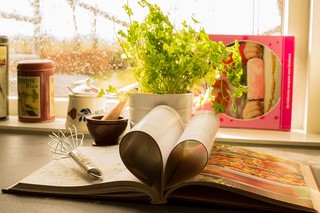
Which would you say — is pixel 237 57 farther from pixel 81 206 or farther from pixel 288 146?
pixel 81 206

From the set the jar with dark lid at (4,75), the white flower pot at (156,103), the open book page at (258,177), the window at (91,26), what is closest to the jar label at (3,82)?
the jar with dark lid at (4,75)

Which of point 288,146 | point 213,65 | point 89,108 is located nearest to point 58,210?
point 213,65

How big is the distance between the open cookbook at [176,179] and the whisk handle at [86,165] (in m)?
0.01

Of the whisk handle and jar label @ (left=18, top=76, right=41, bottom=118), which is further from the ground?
jar label @ (left=18, top=76, right=41, bottom=118)

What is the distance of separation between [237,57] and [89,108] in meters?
0.45

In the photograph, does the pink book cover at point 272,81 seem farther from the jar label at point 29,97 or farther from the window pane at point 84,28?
the jar label at point 29,97

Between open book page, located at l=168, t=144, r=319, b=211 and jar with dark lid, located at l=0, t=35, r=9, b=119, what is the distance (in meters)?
0.77

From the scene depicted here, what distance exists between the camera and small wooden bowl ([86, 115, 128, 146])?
113 centimetres

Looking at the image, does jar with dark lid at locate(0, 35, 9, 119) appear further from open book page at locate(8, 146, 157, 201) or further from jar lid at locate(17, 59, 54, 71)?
open book page at locate(8, 146, 157, 201)

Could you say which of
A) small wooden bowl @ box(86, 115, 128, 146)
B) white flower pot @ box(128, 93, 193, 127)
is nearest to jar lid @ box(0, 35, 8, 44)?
small wooden bowl @ box(86, 115, 128, 146)

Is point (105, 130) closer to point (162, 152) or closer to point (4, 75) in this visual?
point (162, 152)

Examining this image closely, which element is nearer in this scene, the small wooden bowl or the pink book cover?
the small wooden bowl

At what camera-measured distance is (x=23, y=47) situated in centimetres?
165

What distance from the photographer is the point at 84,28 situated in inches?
63.1
